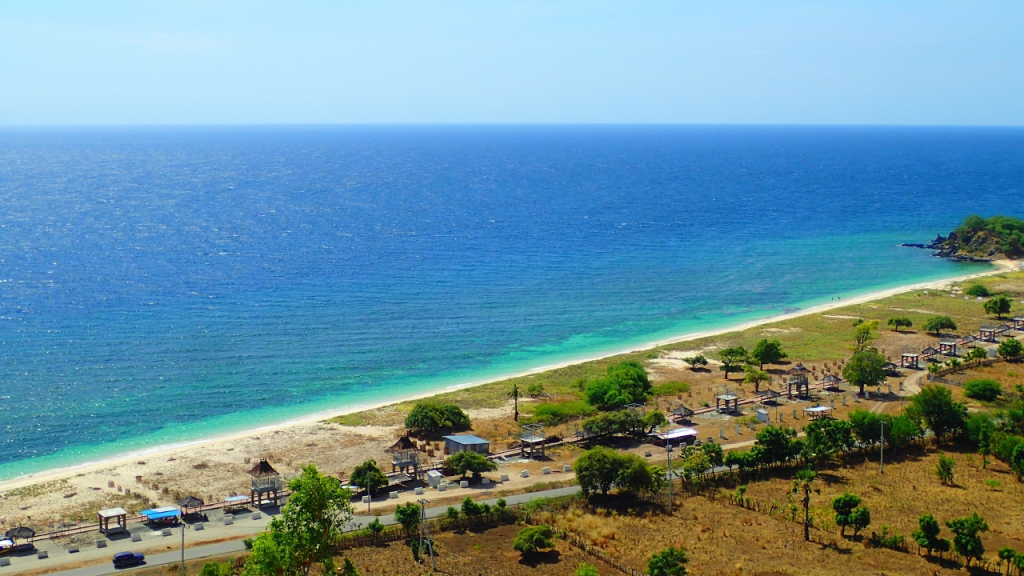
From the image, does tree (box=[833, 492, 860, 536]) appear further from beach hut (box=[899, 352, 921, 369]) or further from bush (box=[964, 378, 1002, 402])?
beach hut (box=[899, 352, 921, 369])

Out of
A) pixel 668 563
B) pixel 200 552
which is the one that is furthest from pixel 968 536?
pixel 200 552

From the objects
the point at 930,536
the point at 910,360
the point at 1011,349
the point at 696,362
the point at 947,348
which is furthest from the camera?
the point at 947,348

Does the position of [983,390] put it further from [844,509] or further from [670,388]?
[844,509]

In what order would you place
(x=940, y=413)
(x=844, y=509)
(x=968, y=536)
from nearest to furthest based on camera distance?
(x=968, y=536), (x=844, y=509), (x=940, y=413)

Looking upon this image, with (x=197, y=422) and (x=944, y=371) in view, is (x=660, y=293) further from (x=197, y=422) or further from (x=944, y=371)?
(x=197, y=422)

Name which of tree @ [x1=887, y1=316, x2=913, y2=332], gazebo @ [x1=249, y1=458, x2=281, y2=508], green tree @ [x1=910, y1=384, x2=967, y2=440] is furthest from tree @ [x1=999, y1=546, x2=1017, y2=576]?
tree @ [x1=887, y1=316, x2=913, y2=332]

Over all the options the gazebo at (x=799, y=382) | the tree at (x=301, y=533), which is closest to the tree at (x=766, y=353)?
the gazebo at (x=799, y=382)

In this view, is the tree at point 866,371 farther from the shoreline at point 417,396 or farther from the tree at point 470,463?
the tree at point 470,463
